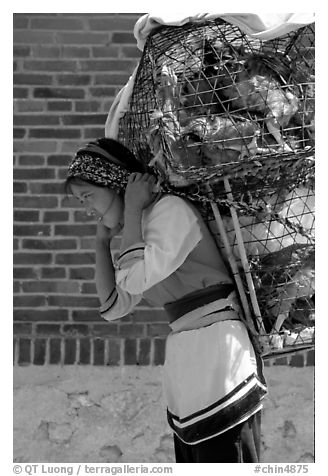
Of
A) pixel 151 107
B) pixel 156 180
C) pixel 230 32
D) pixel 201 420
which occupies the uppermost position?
pixel 230 32

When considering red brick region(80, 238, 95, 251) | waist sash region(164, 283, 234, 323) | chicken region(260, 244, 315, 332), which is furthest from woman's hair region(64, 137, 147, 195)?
red brick region(80, 238, 95, 251)

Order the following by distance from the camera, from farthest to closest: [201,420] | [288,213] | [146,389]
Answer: [146,389] < [288,213] < [201,420]

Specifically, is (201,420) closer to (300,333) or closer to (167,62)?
(300,333)

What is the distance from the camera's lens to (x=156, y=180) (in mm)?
3043

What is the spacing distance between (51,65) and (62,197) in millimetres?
705

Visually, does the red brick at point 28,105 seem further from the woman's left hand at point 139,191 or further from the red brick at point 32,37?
the woman's left hand at point 139,191

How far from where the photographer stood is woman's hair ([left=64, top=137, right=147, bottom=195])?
3055 mm

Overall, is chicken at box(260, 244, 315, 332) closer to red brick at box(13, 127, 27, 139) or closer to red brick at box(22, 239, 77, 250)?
red brick at box(22, 239, 77, 250)

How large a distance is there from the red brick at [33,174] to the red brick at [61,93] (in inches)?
15.4

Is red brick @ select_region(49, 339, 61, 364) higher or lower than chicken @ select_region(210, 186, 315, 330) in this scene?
lower

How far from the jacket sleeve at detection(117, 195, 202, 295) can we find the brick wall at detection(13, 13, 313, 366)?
1.78 meters

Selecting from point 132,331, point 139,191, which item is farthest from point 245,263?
point 132,331
